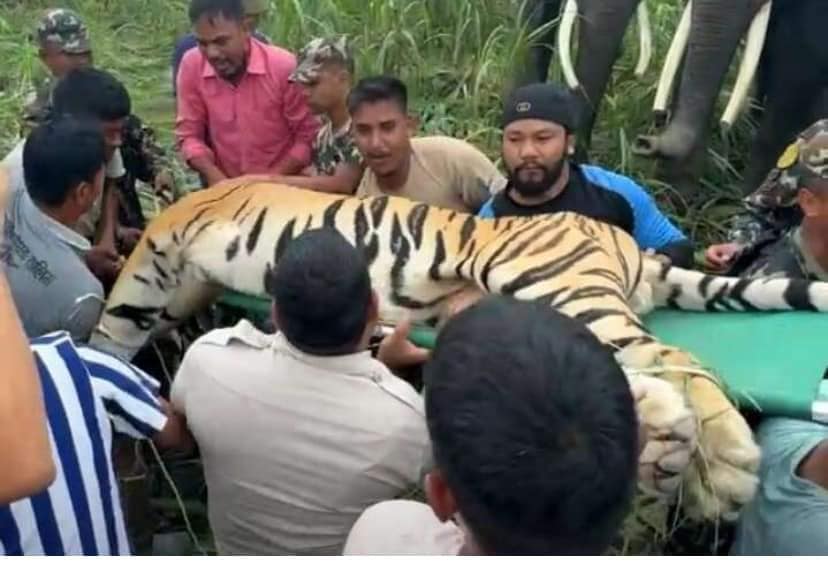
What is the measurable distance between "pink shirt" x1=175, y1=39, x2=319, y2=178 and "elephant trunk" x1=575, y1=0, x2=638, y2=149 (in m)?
1.10

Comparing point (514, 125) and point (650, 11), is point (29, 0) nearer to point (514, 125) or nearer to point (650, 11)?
point (650, 11)

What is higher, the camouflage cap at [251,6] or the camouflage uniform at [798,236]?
the camouflage cap at [251,6]

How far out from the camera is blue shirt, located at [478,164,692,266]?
11.0 feet

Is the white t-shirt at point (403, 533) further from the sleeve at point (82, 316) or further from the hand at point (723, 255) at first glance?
the hand at point (723, 255)

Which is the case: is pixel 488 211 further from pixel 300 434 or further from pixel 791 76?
pixel 791 76

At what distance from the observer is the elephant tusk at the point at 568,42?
15.8ft

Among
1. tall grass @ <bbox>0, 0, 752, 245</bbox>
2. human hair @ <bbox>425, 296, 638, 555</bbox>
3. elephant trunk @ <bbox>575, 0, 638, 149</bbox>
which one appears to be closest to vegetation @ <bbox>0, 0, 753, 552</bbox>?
tall grass @ <bbox>0, 0, 752, 245</bbox>

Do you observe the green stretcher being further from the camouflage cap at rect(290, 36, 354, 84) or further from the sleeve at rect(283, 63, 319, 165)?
the sleeve at rect(283, 63, 319, 165)

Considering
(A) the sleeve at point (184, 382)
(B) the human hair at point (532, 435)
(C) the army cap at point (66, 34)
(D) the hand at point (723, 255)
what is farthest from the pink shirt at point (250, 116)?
(B) the human hair at point (532, 435)

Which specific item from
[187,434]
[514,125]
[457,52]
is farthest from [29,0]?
[187,434]

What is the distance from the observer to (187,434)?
2430 millimetres

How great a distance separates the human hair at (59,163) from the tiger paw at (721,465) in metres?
1.35

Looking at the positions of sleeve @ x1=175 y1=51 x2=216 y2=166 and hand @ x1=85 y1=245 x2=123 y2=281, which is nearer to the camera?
hand @ x1=85 y1=245 x2=123 y2=281

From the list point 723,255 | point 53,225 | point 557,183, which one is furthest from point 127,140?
point 723,255
